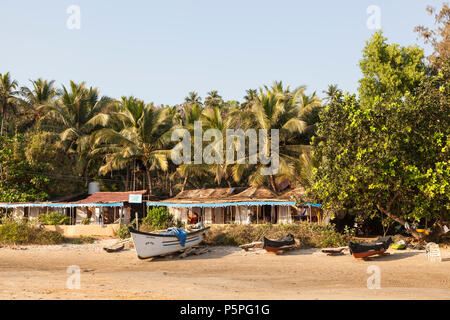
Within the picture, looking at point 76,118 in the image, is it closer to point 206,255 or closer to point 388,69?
point 206,255

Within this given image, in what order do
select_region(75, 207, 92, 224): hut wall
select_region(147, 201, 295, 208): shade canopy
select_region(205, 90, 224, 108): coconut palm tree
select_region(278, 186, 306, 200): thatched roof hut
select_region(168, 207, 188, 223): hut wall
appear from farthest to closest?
select_region(205, 90, 224, 108): coconut palm tree → select_region(75, 207, 92, 224): hut wall → select_region(168, 207, 188, 223): hut wall → select_region(278, 186, 306, 200): thatched roof hut → select_region(147, 201, 295, 208): shade canopy

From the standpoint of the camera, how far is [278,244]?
20.1 meters

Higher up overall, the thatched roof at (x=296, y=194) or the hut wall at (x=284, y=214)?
the thatched roof at (x=296, y=194)

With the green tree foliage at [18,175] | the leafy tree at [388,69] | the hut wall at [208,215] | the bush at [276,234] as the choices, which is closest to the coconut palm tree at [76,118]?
the green tree foliage at [18,175]

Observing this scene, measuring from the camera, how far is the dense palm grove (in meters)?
19.0

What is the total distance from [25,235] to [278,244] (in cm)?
1460

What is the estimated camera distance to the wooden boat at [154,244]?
1834cm

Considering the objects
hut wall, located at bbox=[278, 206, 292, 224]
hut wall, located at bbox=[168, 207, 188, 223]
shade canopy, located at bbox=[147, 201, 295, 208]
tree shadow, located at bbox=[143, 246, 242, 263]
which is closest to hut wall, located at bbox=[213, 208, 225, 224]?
hut wall, located at bbox=[168, 207, 188, 223]

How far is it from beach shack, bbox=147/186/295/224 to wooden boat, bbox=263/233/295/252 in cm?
421

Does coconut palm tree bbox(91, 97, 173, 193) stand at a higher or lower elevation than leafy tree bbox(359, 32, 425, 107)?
lower

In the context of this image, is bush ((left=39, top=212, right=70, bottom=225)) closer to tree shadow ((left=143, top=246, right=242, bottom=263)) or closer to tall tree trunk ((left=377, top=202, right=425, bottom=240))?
tree shadow ((left=143, top=246, right=242, bottom=263))

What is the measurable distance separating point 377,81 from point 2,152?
29540 mm

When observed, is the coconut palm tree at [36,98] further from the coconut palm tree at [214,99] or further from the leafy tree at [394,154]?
the leafy tree at [394,154]
